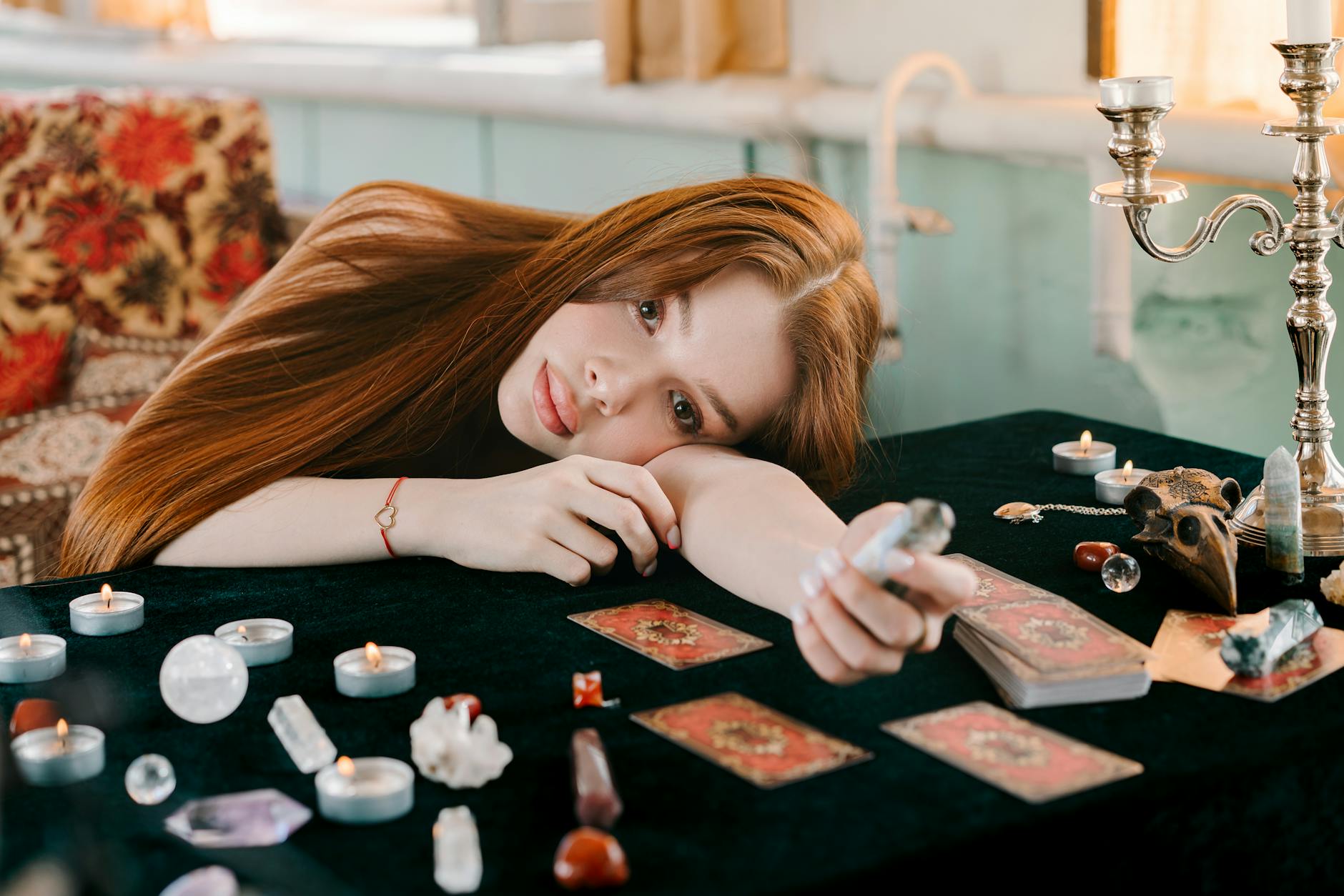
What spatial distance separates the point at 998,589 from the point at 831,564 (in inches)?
10.8

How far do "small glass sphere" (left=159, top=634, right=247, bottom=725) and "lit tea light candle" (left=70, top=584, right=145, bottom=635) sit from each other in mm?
215

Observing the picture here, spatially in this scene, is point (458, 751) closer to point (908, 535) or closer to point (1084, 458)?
point (908, 535)

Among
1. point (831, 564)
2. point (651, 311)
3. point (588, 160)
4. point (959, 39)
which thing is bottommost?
point (831, 564)

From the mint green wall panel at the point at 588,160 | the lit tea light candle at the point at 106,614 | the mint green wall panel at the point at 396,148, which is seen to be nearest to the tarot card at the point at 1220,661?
the lit tea light candle at the point at 106,614

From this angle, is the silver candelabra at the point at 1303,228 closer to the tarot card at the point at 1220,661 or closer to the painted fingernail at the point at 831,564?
the tarot card at the point at 1220,661

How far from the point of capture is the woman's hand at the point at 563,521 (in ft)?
4.05

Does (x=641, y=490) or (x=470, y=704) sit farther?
(x=641, y=490)

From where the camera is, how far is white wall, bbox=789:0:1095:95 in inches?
77.7

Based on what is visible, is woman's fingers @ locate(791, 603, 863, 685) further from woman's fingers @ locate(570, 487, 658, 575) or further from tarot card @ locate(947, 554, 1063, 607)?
woman's fingers @ locate(570, 487, 658, 575)

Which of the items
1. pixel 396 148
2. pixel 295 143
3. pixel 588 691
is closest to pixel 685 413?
pixel 588 691

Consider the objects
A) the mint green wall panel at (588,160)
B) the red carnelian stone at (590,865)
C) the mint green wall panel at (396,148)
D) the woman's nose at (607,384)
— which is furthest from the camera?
the mint green wall panel at (396,148)

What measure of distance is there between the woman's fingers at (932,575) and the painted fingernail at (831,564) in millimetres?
38

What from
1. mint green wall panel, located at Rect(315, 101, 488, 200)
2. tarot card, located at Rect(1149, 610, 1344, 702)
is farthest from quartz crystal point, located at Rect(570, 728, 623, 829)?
mint green wall panel, located at Rect(315, 101, 488, 200)

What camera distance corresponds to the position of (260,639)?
1.08 m
